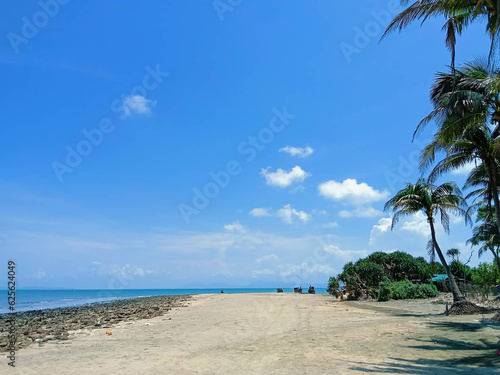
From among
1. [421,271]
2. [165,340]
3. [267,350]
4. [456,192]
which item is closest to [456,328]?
[267,350]

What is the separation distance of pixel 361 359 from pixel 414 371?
1434mm

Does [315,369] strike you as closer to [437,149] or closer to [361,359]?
[361,359]

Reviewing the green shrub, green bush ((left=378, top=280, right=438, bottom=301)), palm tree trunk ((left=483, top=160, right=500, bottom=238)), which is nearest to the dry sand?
palm tree trunk ((left=483, top=160, right=500, bottom=238))

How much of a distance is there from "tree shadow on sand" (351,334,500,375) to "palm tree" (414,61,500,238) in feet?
16.9

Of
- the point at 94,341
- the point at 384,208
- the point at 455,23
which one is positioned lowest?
the point at 94,341

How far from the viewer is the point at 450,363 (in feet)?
25.8

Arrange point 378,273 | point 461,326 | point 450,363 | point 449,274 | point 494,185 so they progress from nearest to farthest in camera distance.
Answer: point 450,363
point 494,185
point 461,326
point 449,274
point 378,273

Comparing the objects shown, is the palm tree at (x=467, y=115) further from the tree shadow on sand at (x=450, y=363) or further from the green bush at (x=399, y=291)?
the green bush at (x=399, y=291)

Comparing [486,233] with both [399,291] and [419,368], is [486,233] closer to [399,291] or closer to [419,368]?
[399,291]

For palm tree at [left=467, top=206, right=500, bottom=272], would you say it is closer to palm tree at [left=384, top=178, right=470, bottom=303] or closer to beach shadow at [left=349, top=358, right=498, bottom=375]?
palm tree at [left=384, top=178, right=470, bottom=303]

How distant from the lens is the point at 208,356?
8977 mm

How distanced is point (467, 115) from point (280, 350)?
887 cm

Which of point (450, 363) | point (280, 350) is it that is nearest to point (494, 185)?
point (450, 363)

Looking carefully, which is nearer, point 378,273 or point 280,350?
point 280,350
